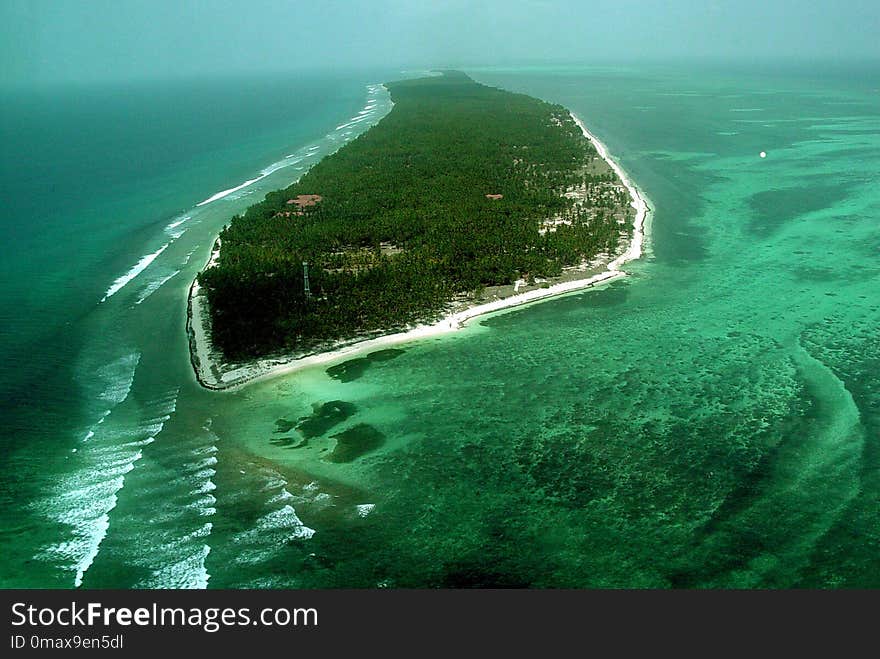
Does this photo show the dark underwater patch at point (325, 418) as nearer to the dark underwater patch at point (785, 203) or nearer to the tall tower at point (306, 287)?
the tall tower at point (306, 287)

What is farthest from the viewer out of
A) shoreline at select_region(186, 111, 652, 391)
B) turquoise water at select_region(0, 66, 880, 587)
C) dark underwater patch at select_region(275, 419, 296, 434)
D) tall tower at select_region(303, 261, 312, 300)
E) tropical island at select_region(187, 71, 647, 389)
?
tall tower at select_region(303, 261, 312, 300)

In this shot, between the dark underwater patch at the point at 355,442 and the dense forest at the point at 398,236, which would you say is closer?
the dark underwater patch at the point at 355,442

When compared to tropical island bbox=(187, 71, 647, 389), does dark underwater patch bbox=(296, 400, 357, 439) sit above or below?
below

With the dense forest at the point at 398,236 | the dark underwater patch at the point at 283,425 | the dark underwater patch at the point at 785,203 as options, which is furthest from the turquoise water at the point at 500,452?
the dark underwater patch at the point at 785,203

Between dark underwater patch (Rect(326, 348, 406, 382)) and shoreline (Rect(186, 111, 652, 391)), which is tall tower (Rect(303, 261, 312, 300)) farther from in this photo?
dark underwater patch (Rect(326, 348, 406, 382))

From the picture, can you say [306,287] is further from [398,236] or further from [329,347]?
[398,236]

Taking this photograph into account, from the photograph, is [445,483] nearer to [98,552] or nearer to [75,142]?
[98,552]

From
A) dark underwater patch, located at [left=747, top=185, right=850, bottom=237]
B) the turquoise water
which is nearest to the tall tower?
the turquoise water
